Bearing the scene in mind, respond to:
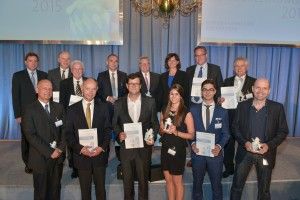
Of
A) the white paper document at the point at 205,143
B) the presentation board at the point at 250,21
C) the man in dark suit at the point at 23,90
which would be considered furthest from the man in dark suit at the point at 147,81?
the presentation board at the point at 250,21

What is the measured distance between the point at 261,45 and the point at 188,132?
12.5 feet

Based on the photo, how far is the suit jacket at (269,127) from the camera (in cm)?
333

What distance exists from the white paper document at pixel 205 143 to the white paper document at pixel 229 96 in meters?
0.90

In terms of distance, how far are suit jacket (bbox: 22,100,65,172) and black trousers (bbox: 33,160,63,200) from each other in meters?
0.05

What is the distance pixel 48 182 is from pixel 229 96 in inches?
90.4

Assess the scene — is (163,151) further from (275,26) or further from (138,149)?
(275,26)

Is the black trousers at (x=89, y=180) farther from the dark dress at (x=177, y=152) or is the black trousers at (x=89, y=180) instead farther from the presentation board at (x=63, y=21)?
the presentation board at (x=63, y=21)

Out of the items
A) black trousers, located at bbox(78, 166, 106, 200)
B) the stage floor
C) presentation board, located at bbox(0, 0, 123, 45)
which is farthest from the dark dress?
presentation board, located at bbox(0, 0, 123, 45)

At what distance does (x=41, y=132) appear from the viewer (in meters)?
3.29

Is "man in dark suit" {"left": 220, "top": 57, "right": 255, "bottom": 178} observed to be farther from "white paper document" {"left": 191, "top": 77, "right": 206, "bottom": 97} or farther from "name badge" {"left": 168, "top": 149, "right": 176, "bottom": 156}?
"name badge" {"left": 168, "top": 149, "right": 176, "bottom": 156}

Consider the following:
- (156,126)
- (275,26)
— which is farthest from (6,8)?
(275,26)

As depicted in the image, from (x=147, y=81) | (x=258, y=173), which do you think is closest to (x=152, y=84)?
(x=147, y=81)

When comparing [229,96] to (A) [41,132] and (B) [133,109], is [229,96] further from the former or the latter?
(A) [41,132]

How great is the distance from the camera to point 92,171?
3387 millimetres
